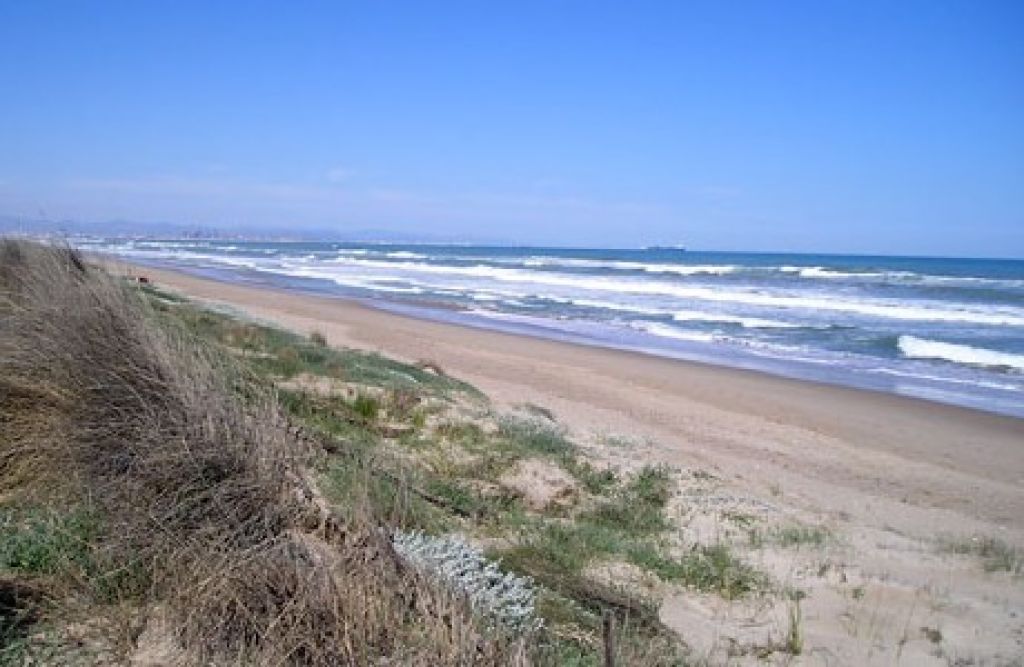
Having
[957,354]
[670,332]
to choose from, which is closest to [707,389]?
[957,354]

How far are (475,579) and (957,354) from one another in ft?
69.8

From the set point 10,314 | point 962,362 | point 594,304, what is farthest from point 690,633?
point 594,304

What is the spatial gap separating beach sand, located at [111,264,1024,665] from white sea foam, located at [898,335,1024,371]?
19.4ft

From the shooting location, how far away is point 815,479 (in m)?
10.5

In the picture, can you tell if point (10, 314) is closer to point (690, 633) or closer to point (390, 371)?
point (690, 633)

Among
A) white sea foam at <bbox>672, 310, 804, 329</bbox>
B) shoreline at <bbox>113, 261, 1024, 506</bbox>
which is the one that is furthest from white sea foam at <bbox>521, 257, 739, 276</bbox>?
shoreline at <bbox>113, 261, 1024, 506</bbox>

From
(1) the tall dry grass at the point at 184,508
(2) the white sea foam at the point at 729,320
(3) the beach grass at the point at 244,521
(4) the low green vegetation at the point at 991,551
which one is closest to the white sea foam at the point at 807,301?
(2) the white sea foam at the point at 729,320

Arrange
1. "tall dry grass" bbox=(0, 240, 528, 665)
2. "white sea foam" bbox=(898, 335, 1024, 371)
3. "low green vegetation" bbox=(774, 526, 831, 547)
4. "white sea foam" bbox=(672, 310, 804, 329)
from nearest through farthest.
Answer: "tall dry grass" bbox=(0, 240, 528, 665) → "low green vegetation" bbox=(774, 526, 831, 547) → "white sea foam" bbox=(898, 335, 1024, 371) → "white sea foam" bbox=(672, 310, 804, 329)

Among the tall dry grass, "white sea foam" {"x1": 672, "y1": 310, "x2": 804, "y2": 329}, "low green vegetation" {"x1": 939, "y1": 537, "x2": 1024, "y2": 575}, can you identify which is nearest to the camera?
the tall dry grass

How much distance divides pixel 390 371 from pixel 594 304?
24.3 meters

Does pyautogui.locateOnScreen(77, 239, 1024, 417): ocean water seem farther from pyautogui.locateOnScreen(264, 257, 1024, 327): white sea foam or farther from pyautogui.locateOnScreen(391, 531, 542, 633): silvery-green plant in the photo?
pyautogui.locateOnScreen(391, 531, 542, 633): silvery-green plant

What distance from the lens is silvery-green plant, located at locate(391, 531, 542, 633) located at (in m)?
3.76

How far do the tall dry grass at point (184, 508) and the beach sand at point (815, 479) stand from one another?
1.76 m

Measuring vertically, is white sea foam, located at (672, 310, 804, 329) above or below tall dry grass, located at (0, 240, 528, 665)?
below
